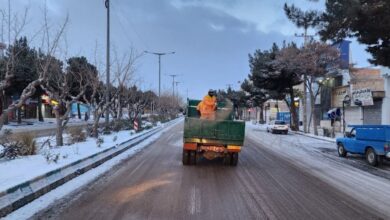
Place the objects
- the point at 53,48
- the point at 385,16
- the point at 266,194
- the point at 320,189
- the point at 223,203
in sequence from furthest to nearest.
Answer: the point at 53,48
the point at 385,16
the point at 320,189
the point at 266,194
the point at 223,203

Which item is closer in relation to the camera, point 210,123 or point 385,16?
point 210,123

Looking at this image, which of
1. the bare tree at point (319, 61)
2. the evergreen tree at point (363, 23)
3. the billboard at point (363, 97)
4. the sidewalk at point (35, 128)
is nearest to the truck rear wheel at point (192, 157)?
the evergreen tree at point (363, 23)

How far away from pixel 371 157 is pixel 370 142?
63 centimetres

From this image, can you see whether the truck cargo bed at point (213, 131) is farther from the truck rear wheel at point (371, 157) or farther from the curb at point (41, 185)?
A: the truck rear wheel at point (371, 157)

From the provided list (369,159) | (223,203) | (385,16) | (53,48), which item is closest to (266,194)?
(223,203)

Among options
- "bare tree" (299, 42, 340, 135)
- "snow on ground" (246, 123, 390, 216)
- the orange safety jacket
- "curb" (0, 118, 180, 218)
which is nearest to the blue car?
"snow on ground" (246, 123, 390, 216)

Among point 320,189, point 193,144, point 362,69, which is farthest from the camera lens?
point 362,69

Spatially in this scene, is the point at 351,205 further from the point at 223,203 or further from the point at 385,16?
the point at 385,16

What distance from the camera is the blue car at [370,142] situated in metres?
17.0

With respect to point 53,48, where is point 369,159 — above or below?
below

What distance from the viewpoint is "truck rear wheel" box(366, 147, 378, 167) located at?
17422 millimetres

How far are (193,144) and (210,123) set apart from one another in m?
0.94

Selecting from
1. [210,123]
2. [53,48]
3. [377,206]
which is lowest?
[377,206]

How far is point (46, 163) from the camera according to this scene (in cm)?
1352
